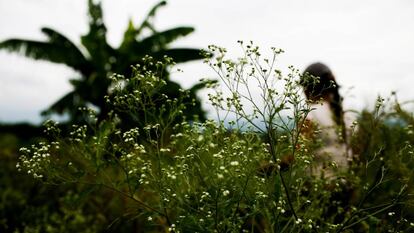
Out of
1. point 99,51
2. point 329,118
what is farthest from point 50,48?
point 329,118

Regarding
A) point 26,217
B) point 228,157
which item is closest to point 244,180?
point 228,157

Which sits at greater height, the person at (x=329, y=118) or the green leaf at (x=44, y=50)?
the green leaf at (x=44, y=50)

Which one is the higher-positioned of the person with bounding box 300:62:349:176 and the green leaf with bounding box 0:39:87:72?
the green leaf with bounding box 0:39:87:72

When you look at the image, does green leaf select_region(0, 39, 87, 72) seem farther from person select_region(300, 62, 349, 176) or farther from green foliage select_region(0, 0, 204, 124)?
person select_region(300, 62, 349, 176)

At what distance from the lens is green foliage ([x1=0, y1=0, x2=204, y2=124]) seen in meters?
14.4

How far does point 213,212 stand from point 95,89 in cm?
1198

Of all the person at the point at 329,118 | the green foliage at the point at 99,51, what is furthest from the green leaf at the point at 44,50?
the person at the point at 329,118

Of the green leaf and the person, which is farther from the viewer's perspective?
the green leaf

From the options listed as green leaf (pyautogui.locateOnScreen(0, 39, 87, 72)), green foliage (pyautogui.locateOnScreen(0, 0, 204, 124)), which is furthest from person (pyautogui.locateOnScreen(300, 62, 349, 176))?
green leaf (pyautogui.locateOnScreen(0, 39, 87, 72))

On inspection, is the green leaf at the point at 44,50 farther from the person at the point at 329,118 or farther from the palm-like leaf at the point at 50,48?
the person at the point at 329,118

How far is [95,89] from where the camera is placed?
568 inches

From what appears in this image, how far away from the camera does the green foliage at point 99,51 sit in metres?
14.4

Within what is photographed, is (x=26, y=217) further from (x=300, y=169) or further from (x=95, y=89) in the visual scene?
(x=95, y=89)

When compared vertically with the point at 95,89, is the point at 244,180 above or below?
below
